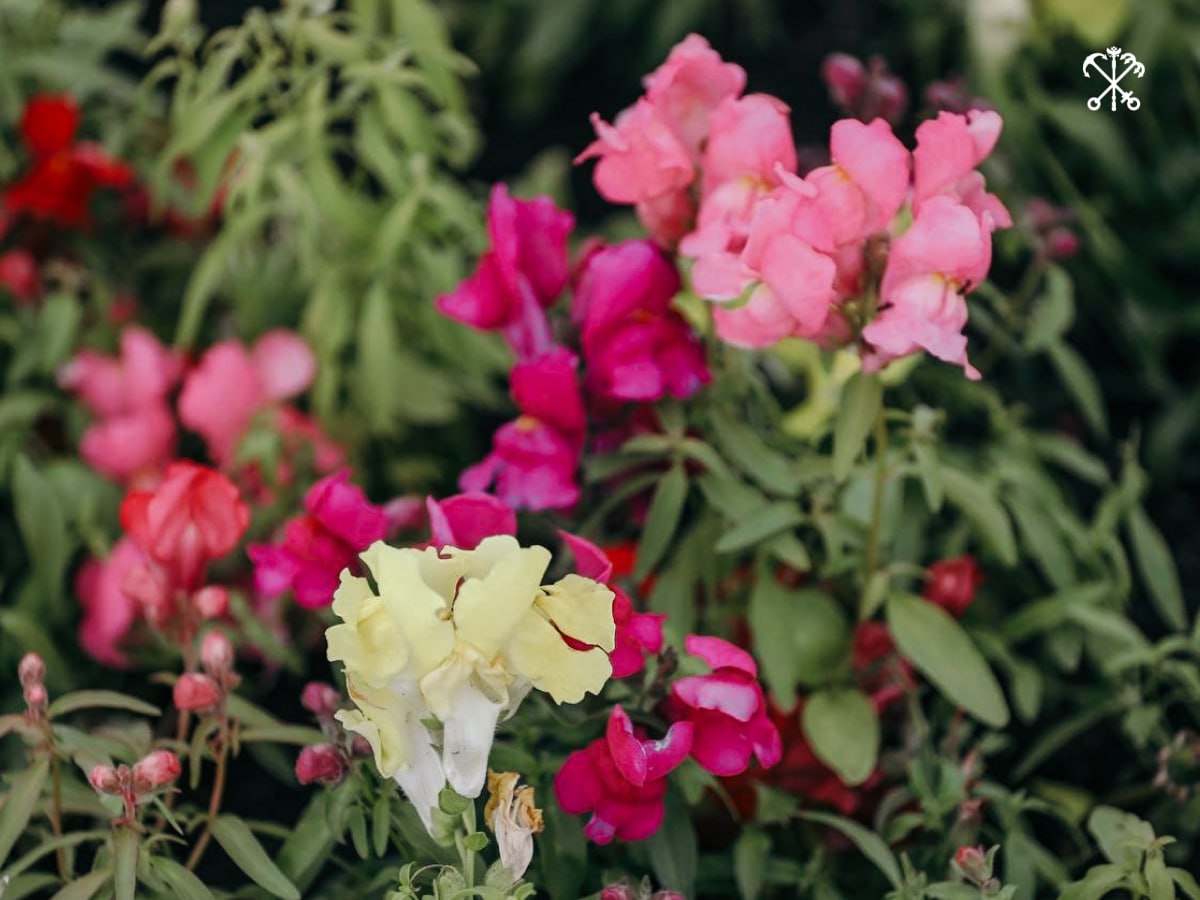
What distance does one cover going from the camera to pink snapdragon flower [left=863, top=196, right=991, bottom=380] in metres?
1.08

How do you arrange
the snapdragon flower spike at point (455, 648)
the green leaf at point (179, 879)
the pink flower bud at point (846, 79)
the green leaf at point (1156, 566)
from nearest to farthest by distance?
the snapdragon flower spike at point (455, 648) < the green leaf at point (179, 879) < the pink flower bud at point (846, 79) < the green leaf at point (1156, 566)

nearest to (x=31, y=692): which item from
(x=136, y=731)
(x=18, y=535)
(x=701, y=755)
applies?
(x=136, y=731)

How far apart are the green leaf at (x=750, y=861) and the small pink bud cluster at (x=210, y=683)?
391 mm

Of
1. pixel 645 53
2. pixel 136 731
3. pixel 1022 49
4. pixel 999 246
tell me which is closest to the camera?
pixel 136 731

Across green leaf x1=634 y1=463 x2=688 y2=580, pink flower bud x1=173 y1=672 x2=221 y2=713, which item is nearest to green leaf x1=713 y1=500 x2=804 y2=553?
green leaf x1=634 y1=463 x2=688 y2=580

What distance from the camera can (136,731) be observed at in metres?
1.18

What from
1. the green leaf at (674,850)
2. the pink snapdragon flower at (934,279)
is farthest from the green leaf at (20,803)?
the pink snapdragon flower at (934,279)

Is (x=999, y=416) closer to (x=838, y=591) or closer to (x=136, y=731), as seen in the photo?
(x=838, y=591)

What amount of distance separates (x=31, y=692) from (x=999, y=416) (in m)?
0.93

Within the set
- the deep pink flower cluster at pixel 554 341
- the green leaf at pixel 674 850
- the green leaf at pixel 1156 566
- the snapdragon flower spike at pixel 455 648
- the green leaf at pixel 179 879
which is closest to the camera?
the snapdragon flower spike at pixel 455 648

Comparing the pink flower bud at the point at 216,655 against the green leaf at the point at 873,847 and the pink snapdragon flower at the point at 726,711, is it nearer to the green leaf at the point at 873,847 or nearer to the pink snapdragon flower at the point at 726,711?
the pink snapdragon flower at the point at 726,711

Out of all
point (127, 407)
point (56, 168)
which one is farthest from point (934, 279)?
point (56, 168)

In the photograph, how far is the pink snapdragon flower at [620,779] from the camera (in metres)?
1.02

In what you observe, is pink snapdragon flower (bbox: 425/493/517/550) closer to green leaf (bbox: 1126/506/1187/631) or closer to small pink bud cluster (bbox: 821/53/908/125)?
small pink bud cluster (bbox: 821/53/908/125)
